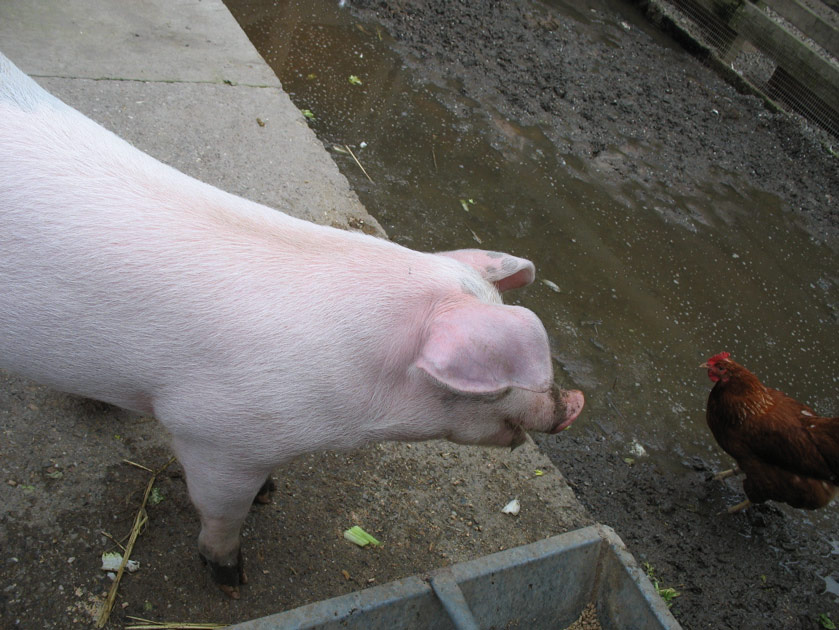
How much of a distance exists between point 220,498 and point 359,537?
0.67m

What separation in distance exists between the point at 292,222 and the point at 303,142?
2229 millimetres

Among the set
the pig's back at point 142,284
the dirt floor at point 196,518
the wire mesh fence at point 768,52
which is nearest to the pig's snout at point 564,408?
the pig's back at point 142,284

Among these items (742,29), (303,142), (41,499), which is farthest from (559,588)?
(742,29)

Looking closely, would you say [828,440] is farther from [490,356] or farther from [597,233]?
[490,356]

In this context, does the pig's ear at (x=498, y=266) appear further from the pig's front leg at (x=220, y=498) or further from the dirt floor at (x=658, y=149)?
the dirt floor at (x=658, y=149)

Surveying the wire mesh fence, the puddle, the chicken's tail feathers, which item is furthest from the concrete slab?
the wire mesh fence

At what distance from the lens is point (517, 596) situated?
213 centimetres

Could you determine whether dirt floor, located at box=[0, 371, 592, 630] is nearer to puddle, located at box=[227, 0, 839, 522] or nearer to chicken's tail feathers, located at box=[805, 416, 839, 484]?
puddle, located at box=[227, 0, 839, 522]

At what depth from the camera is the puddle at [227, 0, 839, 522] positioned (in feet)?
13.4

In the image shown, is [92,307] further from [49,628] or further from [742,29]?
[742,29]

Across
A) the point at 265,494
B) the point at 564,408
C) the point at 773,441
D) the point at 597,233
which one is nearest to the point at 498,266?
the point at 564,408

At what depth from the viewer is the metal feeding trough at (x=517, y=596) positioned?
182cm

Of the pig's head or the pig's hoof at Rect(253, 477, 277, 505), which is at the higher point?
the pig's head

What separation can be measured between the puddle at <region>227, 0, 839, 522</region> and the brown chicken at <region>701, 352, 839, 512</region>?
13.1 inches
